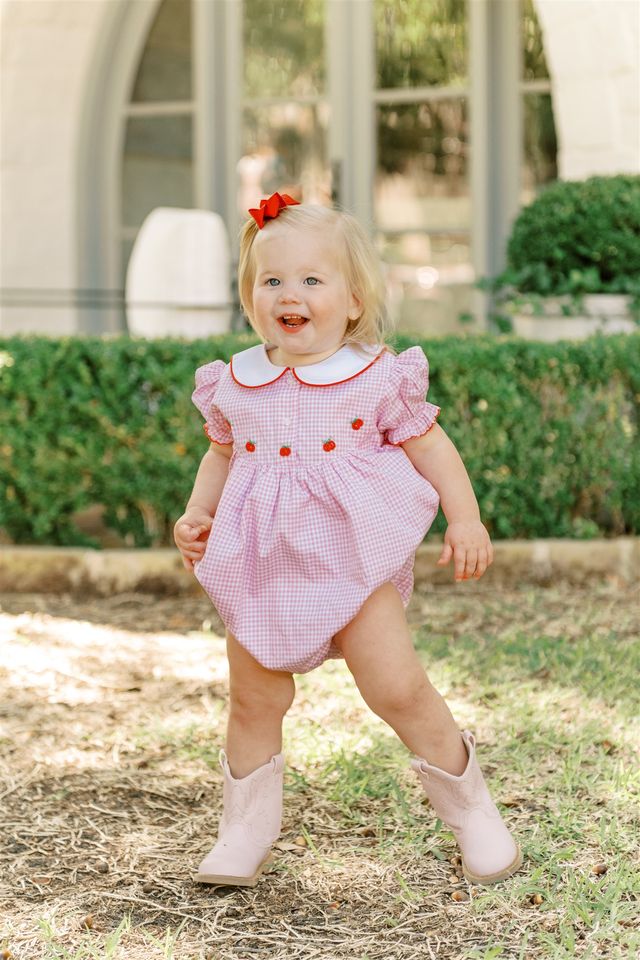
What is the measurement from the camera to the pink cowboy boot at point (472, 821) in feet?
7.54

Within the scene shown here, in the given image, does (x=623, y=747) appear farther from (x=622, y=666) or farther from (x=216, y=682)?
(x=216, y=682)

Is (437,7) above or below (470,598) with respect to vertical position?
above

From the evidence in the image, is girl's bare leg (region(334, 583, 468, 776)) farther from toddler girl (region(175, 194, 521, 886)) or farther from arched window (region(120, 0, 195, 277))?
arched window (region(120, 0, 195, 277))

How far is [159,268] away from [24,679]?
294 cm

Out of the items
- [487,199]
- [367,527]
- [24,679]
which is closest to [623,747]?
[367,527]

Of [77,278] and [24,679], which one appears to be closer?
[24,679]

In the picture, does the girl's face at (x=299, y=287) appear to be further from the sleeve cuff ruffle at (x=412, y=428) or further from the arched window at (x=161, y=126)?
the arched window at (x=161, y=126)

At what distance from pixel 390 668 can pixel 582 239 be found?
3.54 m

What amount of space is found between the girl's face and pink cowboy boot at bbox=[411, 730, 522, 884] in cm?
79

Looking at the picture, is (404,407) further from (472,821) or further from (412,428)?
(472,821)

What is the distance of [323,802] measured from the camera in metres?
2.72

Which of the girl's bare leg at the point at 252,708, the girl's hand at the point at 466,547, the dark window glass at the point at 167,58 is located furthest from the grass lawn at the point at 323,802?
the dark window glass at the point at 167,58

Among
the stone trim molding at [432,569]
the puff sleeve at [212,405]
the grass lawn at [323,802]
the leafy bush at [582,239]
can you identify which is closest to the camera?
the grass lawn at [323,802]

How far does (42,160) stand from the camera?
7375 mm
